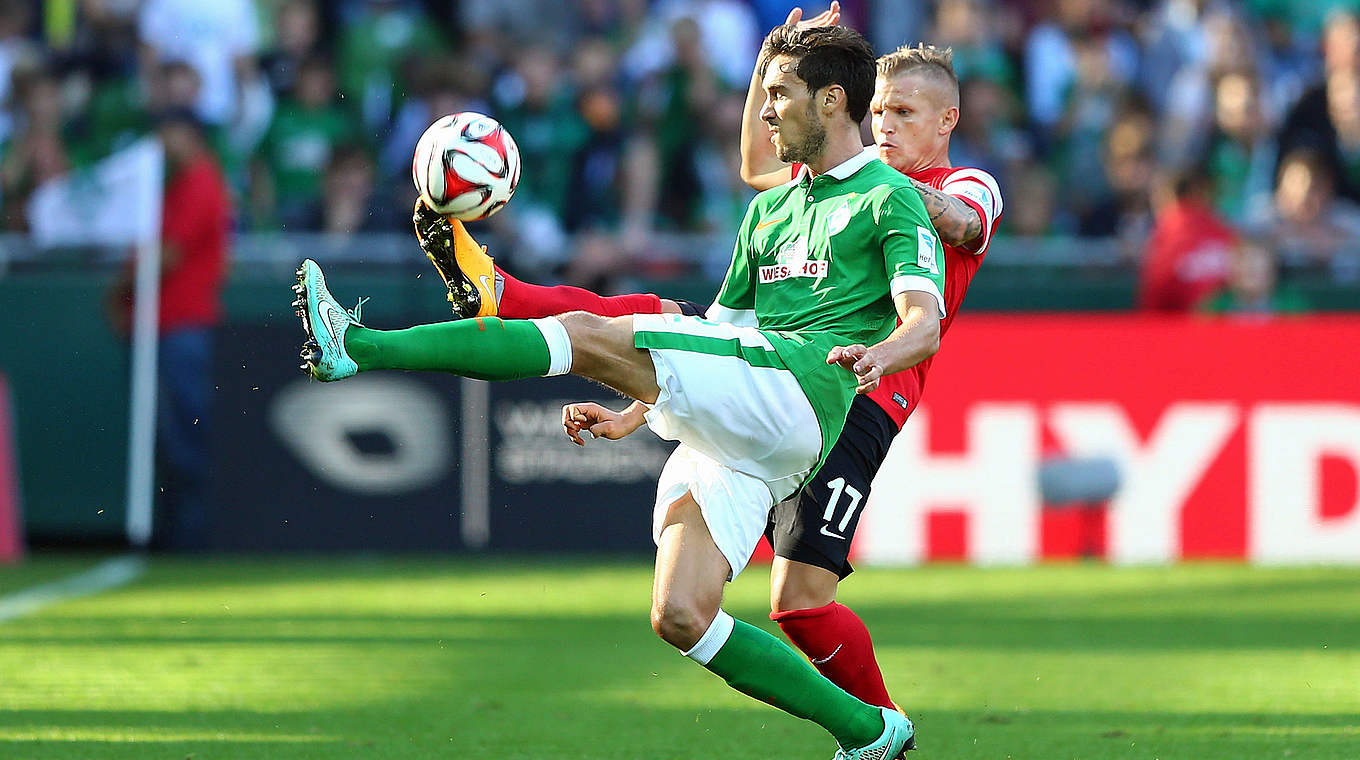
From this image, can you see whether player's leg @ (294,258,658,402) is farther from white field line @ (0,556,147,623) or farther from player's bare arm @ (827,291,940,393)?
white field line @ (0,556,147,623)

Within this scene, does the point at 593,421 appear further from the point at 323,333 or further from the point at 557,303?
the point at 323,333

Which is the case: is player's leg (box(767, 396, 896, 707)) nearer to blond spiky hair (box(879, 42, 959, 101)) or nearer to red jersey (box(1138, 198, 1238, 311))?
blond spiky hair (box(879, 42, 959, 101))

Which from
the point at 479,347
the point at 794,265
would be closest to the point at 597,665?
the point at 794,265

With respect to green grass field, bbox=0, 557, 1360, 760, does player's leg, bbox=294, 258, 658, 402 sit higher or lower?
higher

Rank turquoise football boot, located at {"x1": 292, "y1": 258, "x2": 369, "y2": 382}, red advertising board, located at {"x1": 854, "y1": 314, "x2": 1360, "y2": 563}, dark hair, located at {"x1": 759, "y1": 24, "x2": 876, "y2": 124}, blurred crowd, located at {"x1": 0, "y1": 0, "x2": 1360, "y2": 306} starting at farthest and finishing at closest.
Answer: blurred crowd, located at {"x1": 0, "y1": 0, "x2": 1360, "y2": 306} < red advertising board, located at {"x1": 854, "y1": 314, "x2": 1360, "y2": 563} < dark hair, located at {"x1": 759, "y1": 24, "x2": 876, "y2": 124} < turquoise football boot, located at {"x1": 292, "y1": 258, "x2": 369, "y2": 382}

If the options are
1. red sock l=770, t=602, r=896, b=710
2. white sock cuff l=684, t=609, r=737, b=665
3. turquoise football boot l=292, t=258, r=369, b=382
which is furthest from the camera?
red sock l=770, t=602, r=896, b=710

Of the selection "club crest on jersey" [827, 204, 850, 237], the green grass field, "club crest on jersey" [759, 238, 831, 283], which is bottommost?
the green grass field

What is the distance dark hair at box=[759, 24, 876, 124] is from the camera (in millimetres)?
5129

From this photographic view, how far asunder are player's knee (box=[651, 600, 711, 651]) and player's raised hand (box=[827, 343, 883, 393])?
0.83 m

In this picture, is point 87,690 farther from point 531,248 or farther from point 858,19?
point 858,19

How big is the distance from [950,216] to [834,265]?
0.37 meters

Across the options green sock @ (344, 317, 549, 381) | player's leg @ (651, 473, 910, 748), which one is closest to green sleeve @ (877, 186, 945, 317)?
player's leg @ (651, 473, 910, 748)

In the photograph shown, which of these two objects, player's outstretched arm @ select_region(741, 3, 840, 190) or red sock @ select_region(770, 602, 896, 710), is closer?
red sock @ select_region(770, 602, 896, 710)

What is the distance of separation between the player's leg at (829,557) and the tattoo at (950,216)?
2.10 feet
